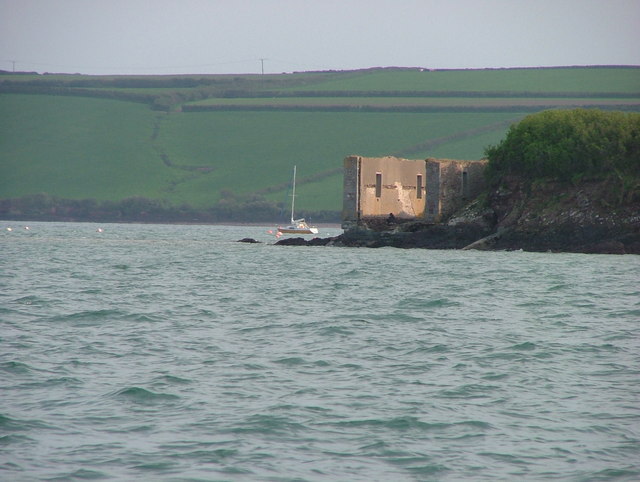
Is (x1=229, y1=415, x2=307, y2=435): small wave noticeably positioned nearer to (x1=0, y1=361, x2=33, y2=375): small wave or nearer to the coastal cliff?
(x1=0, y1=361, x2=33, y2=375): small wave

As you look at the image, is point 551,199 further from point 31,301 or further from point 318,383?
point 318,383

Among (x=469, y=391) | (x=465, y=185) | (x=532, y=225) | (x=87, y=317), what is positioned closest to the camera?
(x=469, y=391)

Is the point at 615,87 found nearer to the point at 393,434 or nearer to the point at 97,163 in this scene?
the point at 97,163

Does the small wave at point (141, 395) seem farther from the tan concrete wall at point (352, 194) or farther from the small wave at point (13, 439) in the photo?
the tan concrete wall at point (352, 194)

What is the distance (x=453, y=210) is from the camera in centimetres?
5025

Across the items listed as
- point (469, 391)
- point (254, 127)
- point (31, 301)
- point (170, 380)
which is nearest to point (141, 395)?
point (170, 380)

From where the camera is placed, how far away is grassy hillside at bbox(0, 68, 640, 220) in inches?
4815

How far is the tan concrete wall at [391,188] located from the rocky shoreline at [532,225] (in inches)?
52.2

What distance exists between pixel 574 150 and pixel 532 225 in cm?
416

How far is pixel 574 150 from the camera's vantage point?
46.7 metres

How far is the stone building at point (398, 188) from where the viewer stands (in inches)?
1973

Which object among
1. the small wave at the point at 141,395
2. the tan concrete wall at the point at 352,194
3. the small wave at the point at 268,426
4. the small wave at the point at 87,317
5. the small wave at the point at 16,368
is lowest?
the small wave at the point at 268,426

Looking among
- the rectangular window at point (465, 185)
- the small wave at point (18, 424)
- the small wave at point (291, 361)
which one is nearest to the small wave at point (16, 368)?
the small wave at point (18, 424)

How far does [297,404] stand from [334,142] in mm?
116332
